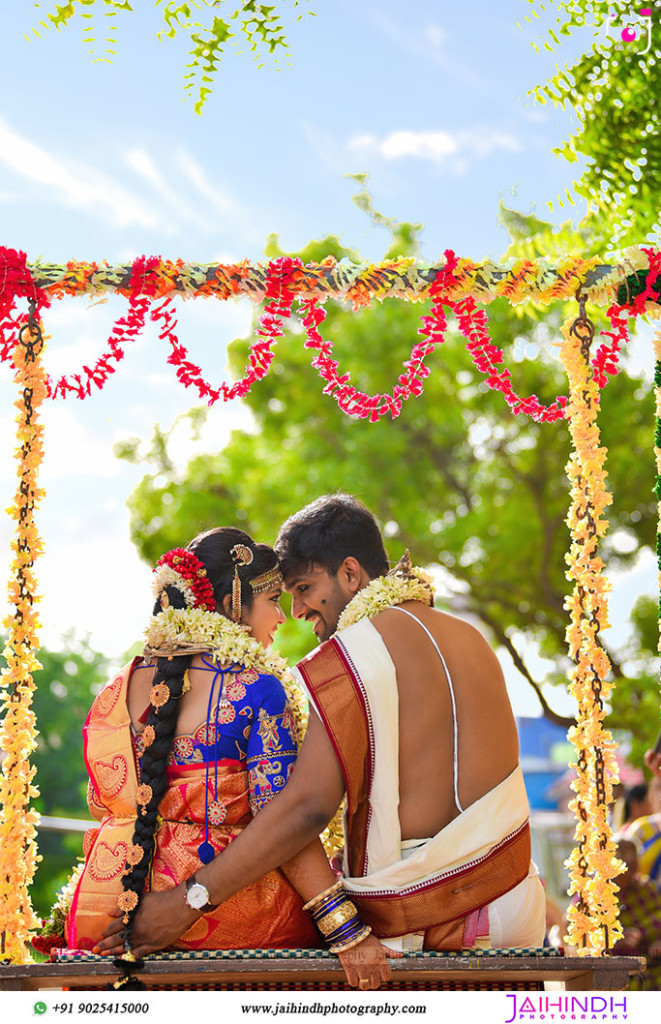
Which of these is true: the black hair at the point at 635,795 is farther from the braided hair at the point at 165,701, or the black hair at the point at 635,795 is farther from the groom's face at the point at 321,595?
the braided hair at the point at 165,701

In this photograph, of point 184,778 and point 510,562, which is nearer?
point 184,778

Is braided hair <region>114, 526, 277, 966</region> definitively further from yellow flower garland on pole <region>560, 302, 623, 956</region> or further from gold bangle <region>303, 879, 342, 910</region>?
yellow flower garland on pole <region>560, 302, 623, 956</region>

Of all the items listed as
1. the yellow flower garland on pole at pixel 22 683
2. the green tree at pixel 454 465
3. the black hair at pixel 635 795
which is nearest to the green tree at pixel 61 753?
the green tree at pixel 454 465

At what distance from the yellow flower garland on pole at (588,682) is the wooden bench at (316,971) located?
43cm

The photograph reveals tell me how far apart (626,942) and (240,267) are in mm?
3743

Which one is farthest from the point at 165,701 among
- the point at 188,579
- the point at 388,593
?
the point at 388,593

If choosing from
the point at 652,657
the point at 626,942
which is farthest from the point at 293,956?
the point at 652,657

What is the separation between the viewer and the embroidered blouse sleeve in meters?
3.01

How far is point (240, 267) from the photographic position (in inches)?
145

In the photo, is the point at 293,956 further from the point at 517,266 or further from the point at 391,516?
the point at 391,516

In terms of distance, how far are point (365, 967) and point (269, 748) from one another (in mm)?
674

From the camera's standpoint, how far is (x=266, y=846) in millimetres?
2889
